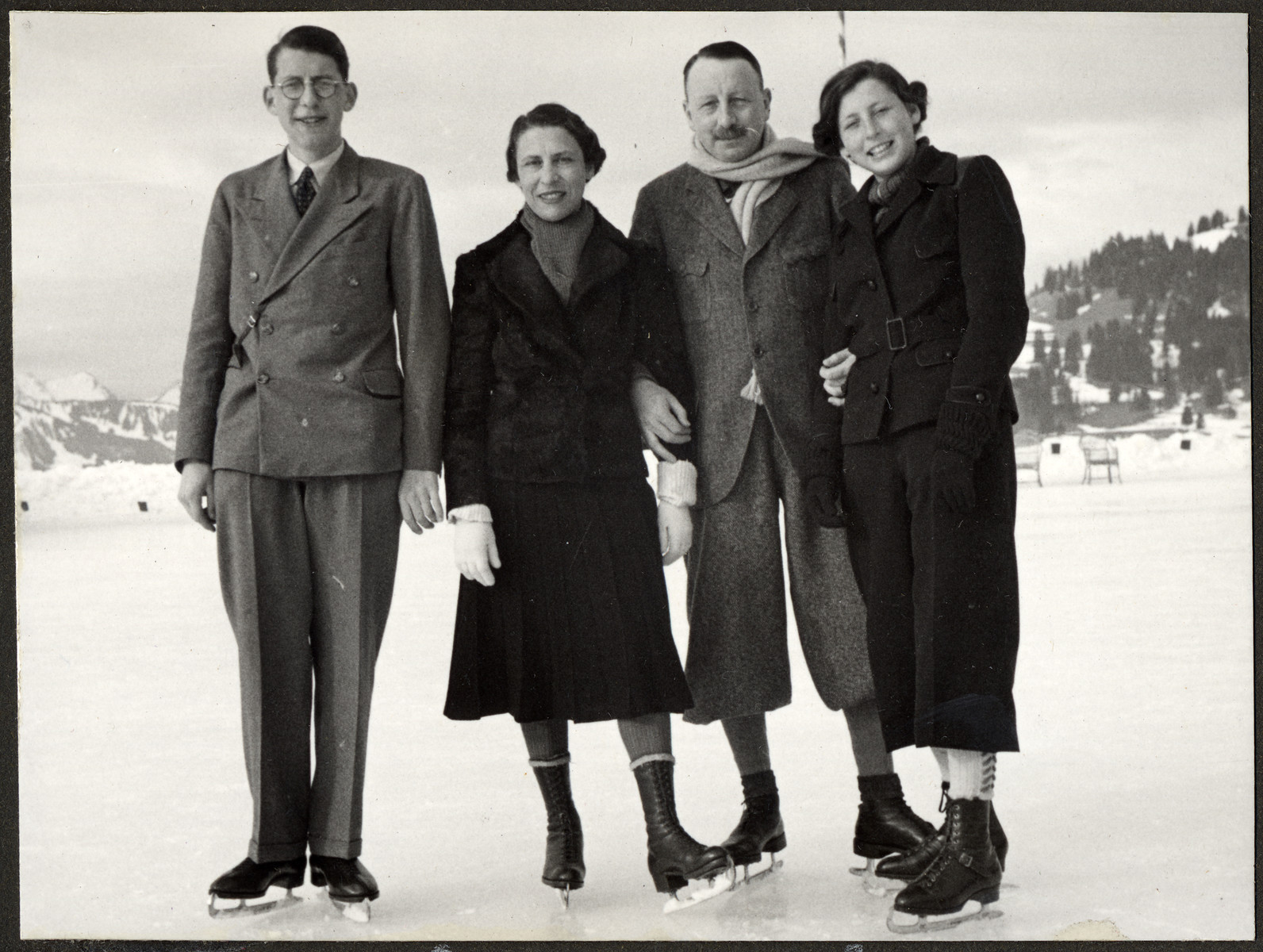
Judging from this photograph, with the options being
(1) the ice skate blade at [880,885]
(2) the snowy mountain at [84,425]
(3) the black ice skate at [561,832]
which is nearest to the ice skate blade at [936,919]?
(1) the ice skate blade at [880,885]

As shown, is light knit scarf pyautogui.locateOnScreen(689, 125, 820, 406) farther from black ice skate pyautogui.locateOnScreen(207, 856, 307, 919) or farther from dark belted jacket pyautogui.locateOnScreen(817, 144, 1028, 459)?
black ice skate pyautogui.locateOnScreen(207, 856, 307, 919)

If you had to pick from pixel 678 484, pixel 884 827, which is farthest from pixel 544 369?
pixel 884 827

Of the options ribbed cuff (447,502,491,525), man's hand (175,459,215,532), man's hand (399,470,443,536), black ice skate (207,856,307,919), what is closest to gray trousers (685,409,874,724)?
ribbed cuff (447,502,491,525)

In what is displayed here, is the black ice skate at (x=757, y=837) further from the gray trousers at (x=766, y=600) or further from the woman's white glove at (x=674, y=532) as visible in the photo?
the woman's white glove at (x=674, y=532)

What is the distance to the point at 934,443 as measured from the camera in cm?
326

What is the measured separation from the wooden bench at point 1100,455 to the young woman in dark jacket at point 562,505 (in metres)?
1.35

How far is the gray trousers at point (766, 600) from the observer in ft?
11.6

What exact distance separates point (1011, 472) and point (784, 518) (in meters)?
0.55

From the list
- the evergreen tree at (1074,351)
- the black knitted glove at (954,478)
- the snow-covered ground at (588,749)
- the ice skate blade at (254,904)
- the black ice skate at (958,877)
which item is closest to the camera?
the black knitted glove at (954,478)

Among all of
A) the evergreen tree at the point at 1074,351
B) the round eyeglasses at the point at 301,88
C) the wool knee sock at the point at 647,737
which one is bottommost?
the wool knee sock at the point at 647,737

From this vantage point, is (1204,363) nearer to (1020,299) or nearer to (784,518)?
(1020,299)

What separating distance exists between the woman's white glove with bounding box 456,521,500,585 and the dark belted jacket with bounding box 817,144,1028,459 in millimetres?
826

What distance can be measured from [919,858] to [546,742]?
0.88 meters

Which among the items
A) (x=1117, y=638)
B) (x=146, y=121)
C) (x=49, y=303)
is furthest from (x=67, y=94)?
(x=1117, y=638)
